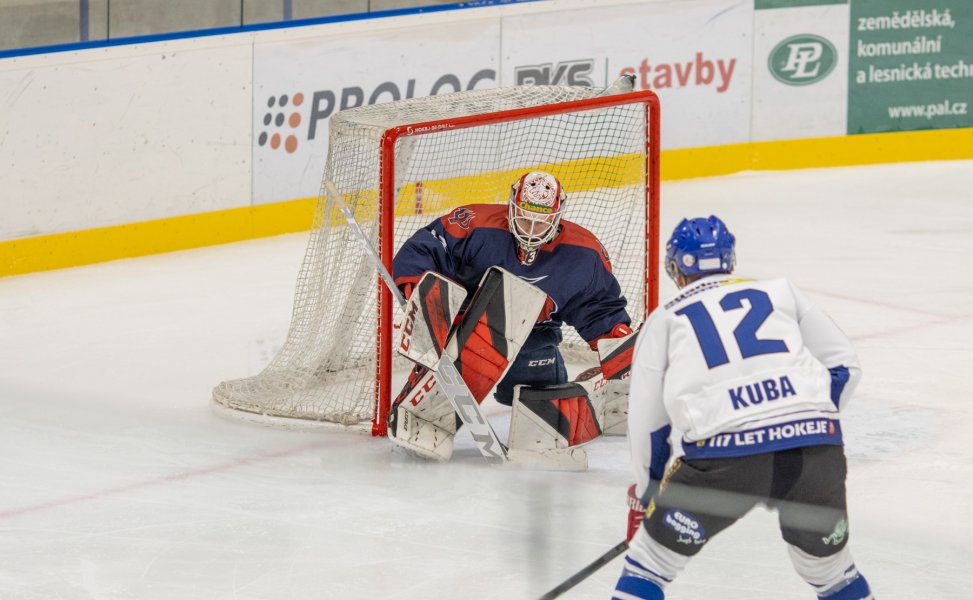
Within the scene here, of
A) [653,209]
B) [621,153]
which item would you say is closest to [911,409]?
[653,209]

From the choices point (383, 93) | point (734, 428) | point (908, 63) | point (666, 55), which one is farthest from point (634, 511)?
point (908, 63)

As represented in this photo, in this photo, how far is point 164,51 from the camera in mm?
7062

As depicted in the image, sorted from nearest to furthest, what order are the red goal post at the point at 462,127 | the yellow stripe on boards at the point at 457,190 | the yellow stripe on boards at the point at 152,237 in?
the red goal post at the point at 462,127, the yellow stripe on boards at the point at 457,190, the yellow stripe on boards at the point at 152,237

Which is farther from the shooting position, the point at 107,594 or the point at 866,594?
the point at 107,594

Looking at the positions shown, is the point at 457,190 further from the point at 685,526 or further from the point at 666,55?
the point at 685,526

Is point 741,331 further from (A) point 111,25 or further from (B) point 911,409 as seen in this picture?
(A) point 111,25

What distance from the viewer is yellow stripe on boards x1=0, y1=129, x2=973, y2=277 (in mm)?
5984

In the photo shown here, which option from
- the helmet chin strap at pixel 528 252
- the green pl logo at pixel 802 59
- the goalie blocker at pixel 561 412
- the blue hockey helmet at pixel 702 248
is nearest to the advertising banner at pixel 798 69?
the green pl logo at pixel 802 59

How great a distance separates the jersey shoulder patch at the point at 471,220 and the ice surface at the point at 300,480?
2.13 ft

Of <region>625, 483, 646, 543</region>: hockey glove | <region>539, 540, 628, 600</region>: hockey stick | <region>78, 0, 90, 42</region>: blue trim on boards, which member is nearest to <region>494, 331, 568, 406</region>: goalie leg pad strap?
<region>539, 540, 628, 600</region>: hockey stick

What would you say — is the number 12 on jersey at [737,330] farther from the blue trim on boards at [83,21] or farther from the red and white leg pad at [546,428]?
the blue trim on boards at [83,21]

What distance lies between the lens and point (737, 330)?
2.83 m

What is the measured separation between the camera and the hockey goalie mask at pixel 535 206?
4352 millimetres

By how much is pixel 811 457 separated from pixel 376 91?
17.1 ft
